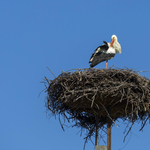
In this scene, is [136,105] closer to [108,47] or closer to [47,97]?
[47,97]

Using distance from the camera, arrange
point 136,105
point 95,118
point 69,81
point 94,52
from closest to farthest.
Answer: point 136,105 < point 69,81 < point 95,118 < point 94,52

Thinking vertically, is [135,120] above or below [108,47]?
below

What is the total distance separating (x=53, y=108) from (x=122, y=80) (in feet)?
5.73

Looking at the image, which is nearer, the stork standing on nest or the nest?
the nest

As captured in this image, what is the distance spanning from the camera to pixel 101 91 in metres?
7.79

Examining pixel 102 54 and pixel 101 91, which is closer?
pixel 101 91

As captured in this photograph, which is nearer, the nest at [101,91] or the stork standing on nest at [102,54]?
the nest at [101,91]

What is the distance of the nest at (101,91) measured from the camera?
782cm

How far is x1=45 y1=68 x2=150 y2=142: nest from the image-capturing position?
308 inches

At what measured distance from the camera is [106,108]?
8.70 m

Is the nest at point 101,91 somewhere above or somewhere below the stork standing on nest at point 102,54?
below

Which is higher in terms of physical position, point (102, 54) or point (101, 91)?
point (102, 54)

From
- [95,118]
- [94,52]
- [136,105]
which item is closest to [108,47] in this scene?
[94,52]

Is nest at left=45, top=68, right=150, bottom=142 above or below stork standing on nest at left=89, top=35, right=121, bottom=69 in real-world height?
below
